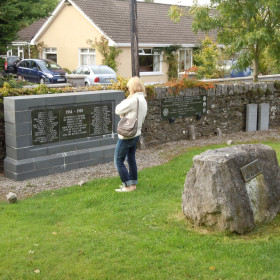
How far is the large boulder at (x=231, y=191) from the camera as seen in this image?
5.87 meters

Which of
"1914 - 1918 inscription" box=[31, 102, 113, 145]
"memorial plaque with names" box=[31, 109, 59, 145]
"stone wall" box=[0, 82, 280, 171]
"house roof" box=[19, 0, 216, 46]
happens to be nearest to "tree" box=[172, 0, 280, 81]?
"stone wall" box=[0, 82, 280, 171]

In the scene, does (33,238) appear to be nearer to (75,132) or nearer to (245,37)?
(75,132)

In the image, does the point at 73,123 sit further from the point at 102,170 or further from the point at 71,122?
the point at 102,170

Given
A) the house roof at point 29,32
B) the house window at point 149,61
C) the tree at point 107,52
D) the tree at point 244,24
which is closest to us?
the tree at point 244,24

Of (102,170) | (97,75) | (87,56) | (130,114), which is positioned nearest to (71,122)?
(102,170)

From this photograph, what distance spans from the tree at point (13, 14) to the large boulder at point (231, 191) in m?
7.71

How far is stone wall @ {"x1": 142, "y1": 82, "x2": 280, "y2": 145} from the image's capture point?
1277cm

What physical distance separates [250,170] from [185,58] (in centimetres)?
2928

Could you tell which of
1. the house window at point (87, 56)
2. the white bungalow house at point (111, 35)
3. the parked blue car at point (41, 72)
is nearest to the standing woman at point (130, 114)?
the parked blue car at point (41, 72)

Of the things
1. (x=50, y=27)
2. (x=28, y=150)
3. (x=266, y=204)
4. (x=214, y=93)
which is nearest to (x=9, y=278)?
(x=266, y=204)

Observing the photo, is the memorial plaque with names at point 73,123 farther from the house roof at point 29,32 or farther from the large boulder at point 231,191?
the house roof at point 29,32

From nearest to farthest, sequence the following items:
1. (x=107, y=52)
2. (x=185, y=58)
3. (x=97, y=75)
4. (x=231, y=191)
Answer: (x=231, y=191) → (x=97, y=75) → (x=107, y=52) → (x=185, y=58)

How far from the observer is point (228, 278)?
4871mm

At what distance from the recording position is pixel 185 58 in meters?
34.7
